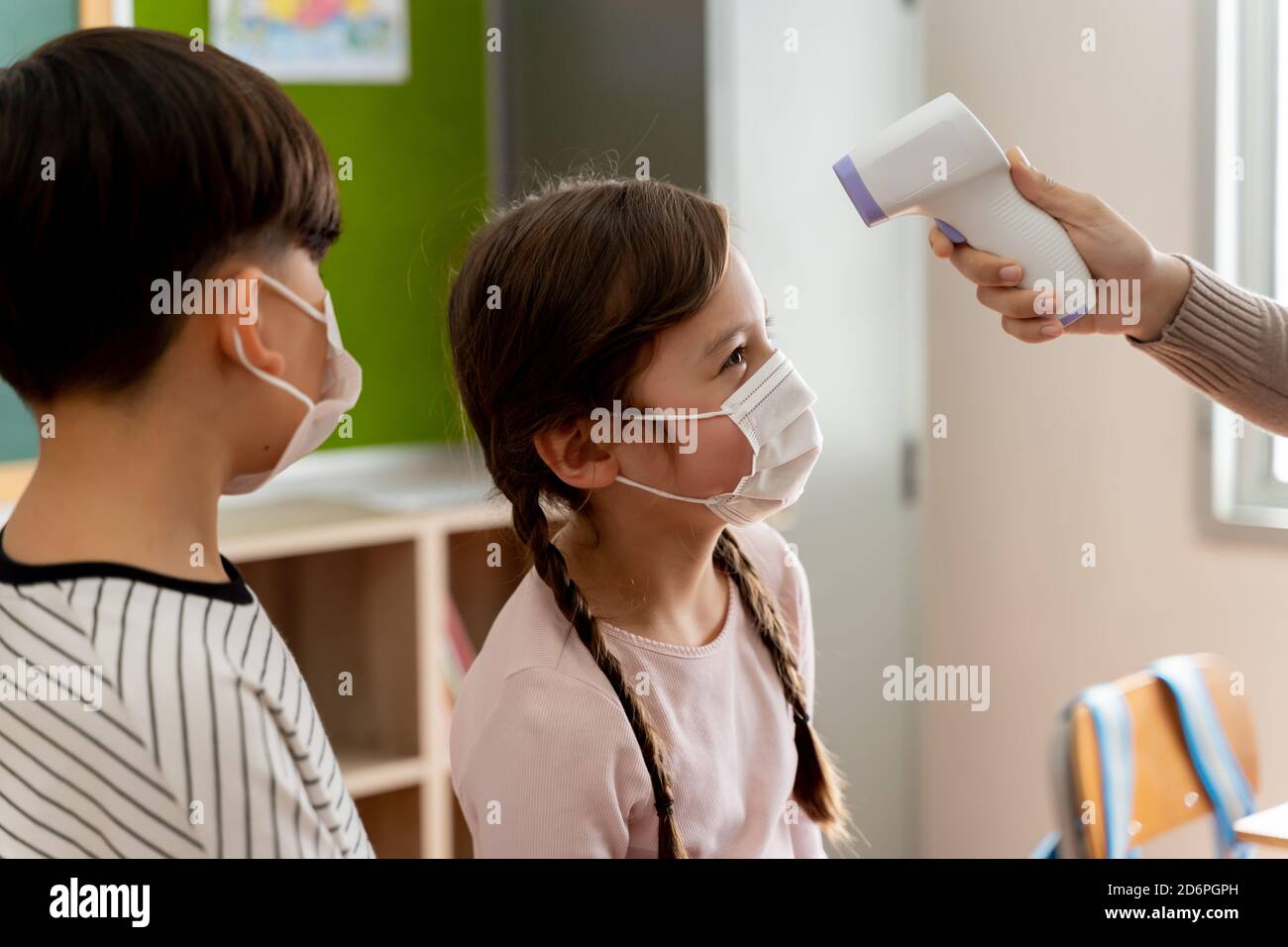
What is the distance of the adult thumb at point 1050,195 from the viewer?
1.07 m

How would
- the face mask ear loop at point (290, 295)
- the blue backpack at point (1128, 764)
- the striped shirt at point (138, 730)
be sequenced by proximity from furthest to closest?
1. the blue backpack at point (1128, 764)
2. the face mask ear loop at point (290, 295)
3. the striped shirt at point (138, 730)

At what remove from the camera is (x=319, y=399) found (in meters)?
0.87

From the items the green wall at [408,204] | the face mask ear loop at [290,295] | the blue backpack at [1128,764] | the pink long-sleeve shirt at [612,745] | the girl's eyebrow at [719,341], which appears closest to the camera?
the face mask ear loop at [290,295]

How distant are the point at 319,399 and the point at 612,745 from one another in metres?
0.33

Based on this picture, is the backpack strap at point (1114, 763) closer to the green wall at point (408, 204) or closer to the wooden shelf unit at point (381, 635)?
the wooden shelf unit at point (381, 635)

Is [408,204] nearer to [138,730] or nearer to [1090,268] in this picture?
[1090,268]

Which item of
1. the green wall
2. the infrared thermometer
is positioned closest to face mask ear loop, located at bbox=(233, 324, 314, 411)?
the infrared thermometer

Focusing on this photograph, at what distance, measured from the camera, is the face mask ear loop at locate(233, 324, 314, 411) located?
0.75 metres

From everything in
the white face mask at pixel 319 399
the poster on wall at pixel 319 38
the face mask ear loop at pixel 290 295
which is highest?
the poster on wall at pixel 319 38

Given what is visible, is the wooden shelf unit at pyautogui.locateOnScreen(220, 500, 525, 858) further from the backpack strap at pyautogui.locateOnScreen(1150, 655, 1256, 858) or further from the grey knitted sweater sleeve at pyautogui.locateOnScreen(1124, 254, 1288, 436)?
the grey knitted sweater sleeve at pyautogui.locateOnScreen(1124, 254, 1288, 436)

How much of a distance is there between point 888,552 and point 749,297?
4.51 feet

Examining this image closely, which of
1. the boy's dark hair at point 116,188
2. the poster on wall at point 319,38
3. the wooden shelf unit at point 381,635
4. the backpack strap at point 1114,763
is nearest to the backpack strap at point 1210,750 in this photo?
the backpack strap at point 1114,763

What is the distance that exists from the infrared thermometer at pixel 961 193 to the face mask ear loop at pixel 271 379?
443mm
